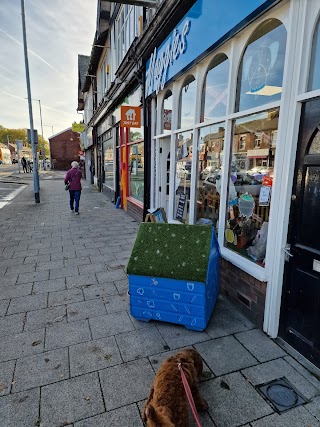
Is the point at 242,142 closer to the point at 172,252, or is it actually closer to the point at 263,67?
the point at 263,67

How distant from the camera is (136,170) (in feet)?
27.5

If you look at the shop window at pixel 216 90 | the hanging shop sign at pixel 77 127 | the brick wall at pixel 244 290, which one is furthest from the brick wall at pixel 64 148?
the brick wall at pixel 244 290

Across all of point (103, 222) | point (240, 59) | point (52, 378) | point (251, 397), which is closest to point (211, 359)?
point (251, 397)

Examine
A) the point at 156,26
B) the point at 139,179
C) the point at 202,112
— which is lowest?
the point at 139,179

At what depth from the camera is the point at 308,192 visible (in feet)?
7.89

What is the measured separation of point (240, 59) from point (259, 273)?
2.61 meters

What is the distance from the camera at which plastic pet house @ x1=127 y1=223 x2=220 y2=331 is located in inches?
109

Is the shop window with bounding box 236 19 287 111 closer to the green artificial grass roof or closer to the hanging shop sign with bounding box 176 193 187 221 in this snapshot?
the green artificial grass roof

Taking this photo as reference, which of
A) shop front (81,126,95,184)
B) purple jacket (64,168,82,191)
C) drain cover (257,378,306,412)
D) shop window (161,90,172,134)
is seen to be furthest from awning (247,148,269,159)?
shop front (81,126,95,184)

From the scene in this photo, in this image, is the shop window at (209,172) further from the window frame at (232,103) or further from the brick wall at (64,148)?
the brick wall at (64,148)

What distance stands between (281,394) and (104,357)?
5.03 feet

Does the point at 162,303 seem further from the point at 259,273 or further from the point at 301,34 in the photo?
the point at 301,34

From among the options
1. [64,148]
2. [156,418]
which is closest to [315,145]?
[156,418]

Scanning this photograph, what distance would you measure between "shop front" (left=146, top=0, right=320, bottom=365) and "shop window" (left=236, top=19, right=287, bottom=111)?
13 mm
